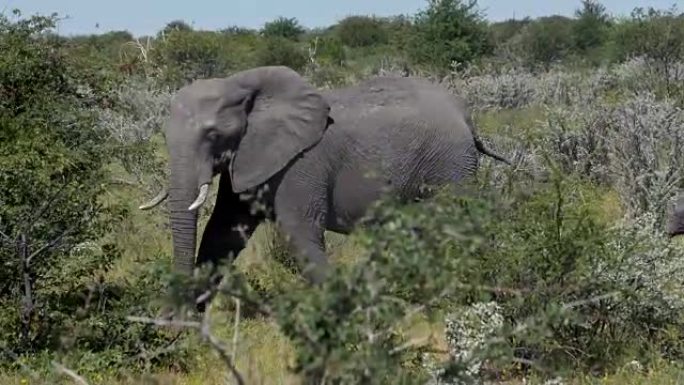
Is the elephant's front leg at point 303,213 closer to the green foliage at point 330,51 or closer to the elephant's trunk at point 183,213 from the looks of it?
the elephant's trunk at point 183,213

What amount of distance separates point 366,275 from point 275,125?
5.11 m

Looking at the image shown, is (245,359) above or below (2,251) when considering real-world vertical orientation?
below

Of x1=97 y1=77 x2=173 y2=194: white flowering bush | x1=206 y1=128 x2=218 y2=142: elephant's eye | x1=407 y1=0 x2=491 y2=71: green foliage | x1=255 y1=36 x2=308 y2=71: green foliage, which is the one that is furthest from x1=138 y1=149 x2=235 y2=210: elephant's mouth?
x1=255 y1=36 x2=308 y2=71: green foliage

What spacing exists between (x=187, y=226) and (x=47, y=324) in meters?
1.46

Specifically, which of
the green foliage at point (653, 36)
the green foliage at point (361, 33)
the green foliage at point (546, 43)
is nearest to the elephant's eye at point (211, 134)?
the green foliage at point (653, 36)

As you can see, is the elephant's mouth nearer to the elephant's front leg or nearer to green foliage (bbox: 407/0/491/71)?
the elephant's front leg

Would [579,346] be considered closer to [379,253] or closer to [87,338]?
[87,338]

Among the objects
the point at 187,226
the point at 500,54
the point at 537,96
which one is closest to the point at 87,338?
the point at 187,226

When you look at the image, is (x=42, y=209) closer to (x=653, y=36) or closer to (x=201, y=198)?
(x=201, y=198)

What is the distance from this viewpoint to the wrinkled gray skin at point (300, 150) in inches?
316

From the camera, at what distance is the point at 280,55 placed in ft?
117

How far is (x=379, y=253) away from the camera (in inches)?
132

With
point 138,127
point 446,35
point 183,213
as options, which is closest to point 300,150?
point 183,213

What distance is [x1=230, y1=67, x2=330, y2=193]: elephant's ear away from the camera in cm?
817
